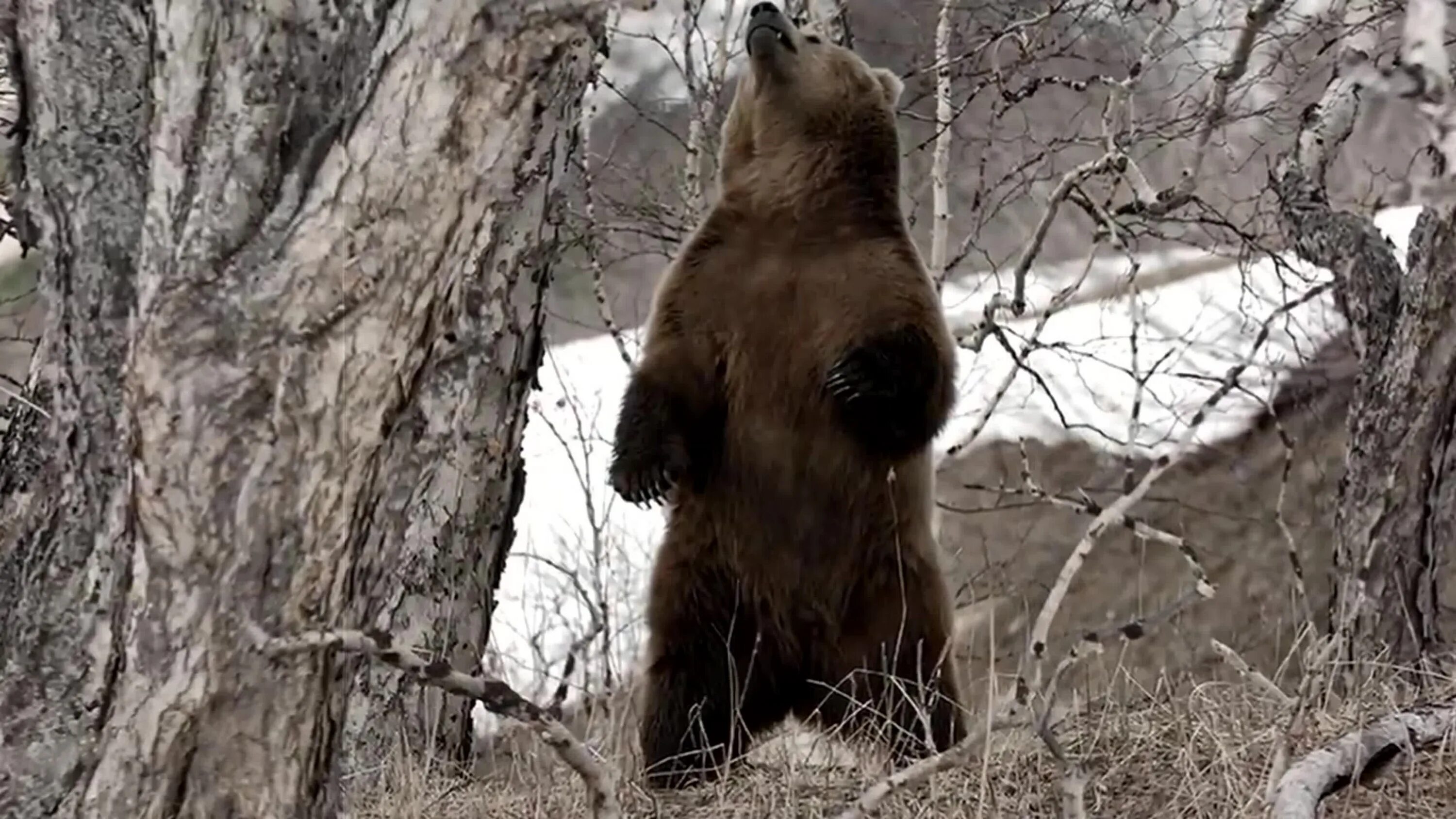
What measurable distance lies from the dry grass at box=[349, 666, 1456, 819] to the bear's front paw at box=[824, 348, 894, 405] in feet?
2.67

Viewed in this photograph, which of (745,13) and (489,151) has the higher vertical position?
(745,13)

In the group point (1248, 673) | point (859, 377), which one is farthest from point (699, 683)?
point (1248, 673)

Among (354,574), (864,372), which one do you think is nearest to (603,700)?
(864,372)

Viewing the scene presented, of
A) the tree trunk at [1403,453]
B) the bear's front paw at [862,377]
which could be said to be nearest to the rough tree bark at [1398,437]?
the tree trunk at [1403,453]

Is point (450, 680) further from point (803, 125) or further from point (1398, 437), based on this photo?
point (1398, 437)

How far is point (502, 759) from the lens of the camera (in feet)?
19.6

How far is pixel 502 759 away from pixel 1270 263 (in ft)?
25.3

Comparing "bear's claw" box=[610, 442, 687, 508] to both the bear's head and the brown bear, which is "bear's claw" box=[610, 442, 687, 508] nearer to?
the brown bear

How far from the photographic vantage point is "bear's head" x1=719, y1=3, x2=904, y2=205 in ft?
14.6

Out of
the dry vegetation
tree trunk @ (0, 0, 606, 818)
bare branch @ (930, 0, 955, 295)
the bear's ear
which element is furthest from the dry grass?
bare branch @ (930, 0, 955, 295)

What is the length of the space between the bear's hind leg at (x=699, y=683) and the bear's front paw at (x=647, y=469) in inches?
11.0

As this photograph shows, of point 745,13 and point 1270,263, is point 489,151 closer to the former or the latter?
point 745,13

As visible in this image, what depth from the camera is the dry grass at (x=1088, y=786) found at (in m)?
3.42

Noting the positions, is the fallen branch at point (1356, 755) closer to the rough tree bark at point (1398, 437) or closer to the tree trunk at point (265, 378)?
the tree trunk at point (265, 378)
